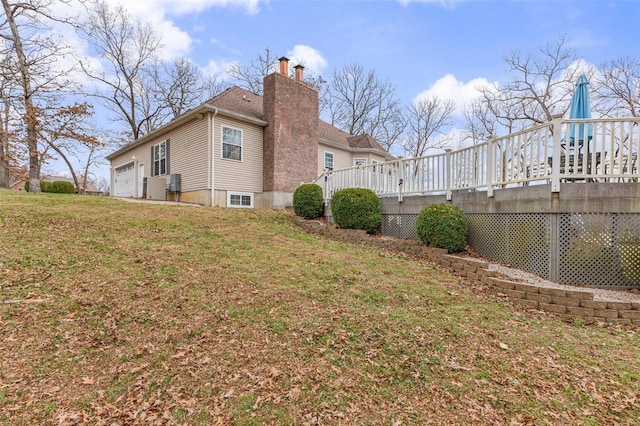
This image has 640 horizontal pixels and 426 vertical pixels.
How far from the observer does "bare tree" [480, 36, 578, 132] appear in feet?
58.4

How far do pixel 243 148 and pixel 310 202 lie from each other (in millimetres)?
4298

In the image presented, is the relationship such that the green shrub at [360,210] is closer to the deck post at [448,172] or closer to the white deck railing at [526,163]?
the white deck railing at [526,163]

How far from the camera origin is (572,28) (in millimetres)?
16547

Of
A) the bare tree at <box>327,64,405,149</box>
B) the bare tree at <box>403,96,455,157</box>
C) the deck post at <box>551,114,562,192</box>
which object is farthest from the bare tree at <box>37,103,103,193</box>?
the bare tree at <box>403,96,455,157</box>

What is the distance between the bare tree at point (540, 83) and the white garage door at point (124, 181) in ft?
72.2

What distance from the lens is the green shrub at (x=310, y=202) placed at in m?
9.26

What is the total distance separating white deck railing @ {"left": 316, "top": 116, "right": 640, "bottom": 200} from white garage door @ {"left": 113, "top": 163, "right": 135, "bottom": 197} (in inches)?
541

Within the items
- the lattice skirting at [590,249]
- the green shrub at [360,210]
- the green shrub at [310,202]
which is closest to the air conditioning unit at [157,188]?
the green shrub at [310,202]

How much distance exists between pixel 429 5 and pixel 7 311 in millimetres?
12211

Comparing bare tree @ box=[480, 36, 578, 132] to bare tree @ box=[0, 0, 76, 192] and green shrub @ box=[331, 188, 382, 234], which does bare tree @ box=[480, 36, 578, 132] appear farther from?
bare tree @ box=[0, 0, 76, 192]

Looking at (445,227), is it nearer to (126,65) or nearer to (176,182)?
(176,182)

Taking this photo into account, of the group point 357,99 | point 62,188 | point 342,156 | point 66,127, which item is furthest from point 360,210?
point 357,99

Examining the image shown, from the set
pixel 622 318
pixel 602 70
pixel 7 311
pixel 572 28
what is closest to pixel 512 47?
pixel 572 28

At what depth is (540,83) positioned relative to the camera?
18531mm
